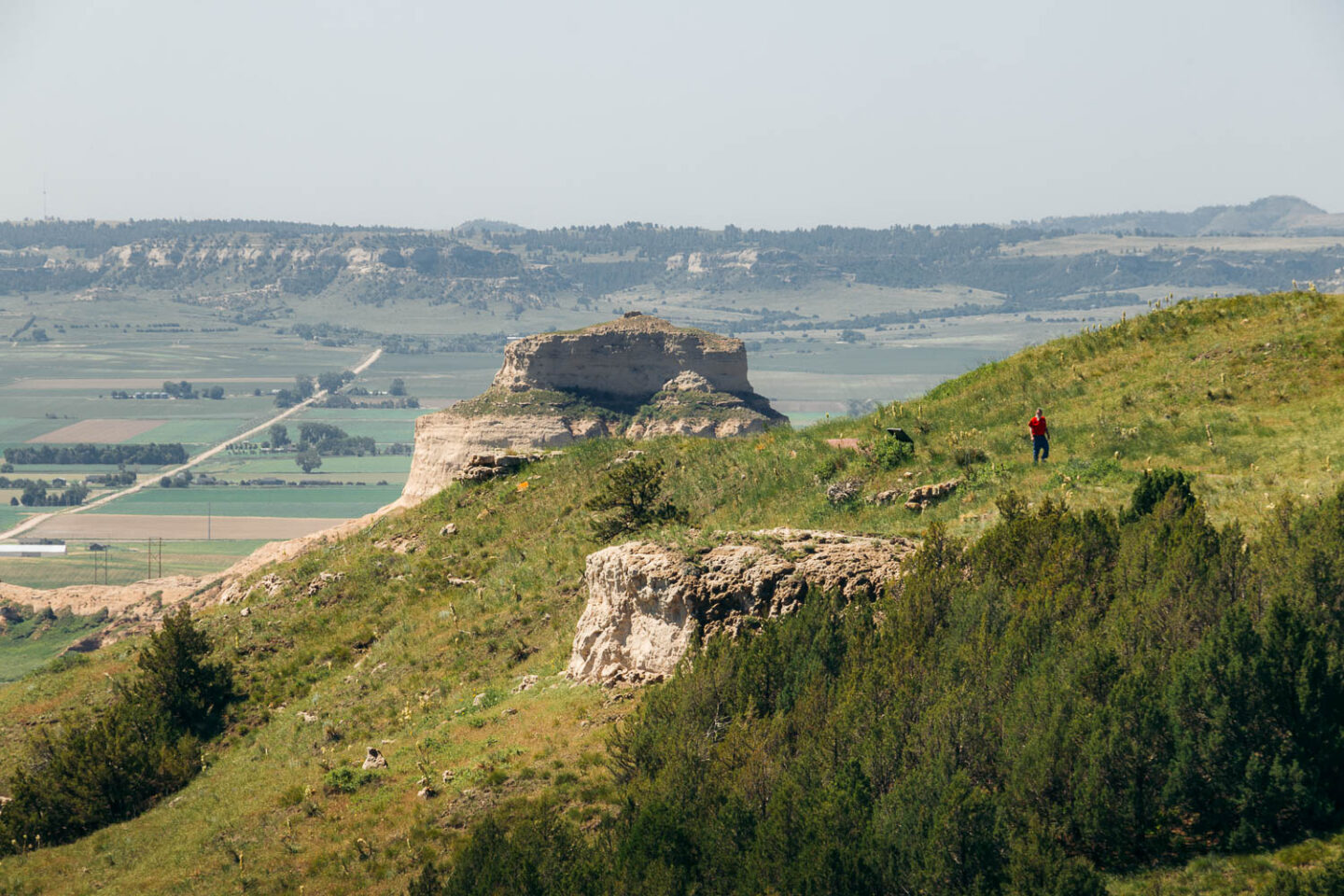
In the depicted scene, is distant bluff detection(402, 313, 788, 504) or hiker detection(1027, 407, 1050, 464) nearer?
hiker detection(1027, 407, 1050, 464)

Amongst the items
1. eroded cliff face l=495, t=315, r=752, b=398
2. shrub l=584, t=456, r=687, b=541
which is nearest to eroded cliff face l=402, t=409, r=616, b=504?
eroded cliff face l=495, t=315, r=752, b=398

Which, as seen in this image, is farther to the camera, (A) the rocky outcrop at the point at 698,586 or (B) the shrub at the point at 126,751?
(B) the shrub at the point at 126,751

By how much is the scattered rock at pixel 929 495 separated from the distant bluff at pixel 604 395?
115628 mm

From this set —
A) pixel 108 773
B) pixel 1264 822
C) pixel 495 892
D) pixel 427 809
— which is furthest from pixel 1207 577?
pixel 108 773

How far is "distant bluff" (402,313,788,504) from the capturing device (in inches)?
5709

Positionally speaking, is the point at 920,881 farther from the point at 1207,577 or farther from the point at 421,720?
the point at 421,720

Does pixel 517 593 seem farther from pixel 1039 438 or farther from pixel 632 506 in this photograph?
pixel 1039 438

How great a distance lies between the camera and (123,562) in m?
177

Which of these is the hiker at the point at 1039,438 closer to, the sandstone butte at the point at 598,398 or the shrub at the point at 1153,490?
the shrub at the point at 1153,490

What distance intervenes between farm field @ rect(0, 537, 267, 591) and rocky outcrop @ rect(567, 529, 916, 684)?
5896 inches

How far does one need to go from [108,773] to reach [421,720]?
6624mm

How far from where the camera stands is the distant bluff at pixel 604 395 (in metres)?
145

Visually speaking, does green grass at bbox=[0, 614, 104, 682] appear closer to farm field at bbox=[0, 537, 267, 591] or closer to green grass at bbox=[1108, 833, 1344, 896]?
farm field at bbox=[0, 537, 267, 591]

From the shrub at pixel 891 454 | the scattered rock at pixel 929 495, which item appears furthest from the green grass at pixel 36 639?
the scattered rock at pixel 929 495
